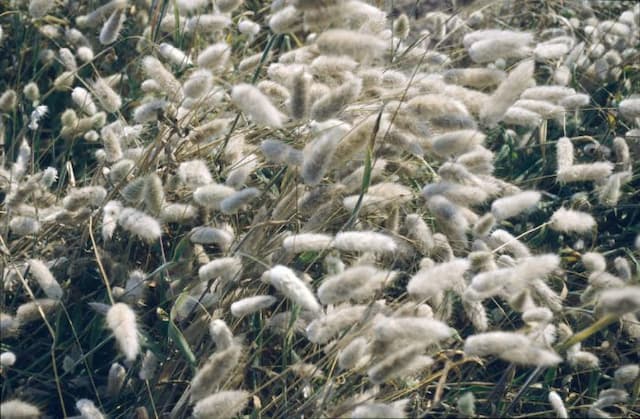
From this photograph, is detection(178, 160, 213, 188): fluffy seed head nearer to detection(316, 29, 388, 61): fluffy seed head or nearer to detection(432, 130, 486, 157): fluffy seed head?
detection(316, 29, 388, 61): fluffy seed head

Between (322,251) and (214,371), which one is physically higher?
(322,251)

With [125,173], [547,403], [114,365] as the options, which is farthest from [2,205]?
[547,403]

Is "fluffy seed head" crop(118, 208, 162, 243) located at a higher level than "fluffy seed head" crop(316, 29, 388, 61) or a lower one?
lower

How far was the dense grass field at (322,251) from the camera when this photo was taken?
1776mm

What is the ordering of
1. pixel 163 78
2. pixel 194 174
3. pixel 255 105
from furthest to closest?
pixel 163 78
pixel 194 174
pixel 255 105

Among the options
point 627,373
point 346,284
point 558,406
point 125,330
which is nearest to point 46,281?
point 125,330

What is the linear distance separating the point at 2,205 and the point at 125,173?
57 centimetres

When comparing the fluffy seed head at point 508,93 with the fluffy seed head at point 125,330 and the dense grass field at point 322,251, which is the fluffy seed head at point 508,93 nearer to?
the dense grass field at point 322,251

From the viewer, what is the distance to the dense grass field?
5.83 feet

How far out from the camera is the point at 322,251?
6.20 ft

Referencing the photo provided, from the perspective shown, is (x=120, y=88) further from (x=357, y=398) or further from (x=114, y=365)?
(x=357, y=398)

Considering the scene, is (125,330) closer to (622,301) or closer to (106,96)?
(106,96)

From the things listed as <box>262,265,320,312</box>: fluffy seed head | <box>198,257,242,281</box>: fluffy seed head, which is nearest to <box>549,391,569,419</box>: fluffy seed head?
<box>262,265,320,312</box>: fluffy seed head

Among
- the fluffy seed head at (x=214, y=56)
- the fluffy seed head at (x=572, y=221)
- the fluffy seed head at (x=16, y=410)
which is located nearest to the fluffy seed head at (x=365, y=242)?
the fluffy seed head at (x=572, y=221)
